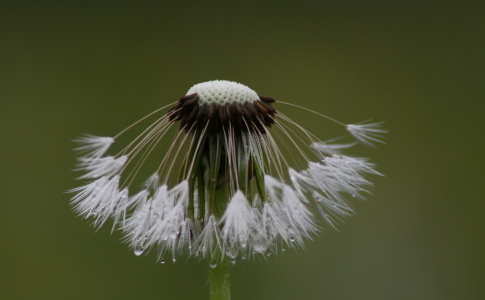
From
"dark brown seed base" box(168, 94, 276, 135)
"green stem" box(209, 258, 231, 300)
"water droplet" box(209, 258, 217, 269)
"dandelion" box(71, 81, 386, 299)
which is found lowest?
"green stem" box(209, 258, 231, 300)

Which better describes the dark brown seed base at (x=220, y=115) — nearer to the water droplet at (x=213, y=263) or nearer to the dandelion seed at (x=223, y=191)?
the dandelion seed at (x=223, y=191)

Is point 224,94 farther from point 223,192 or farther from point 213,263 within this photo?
point 213,263

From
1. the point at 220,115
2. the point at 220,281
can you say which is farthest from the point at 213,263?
the point at 220,115

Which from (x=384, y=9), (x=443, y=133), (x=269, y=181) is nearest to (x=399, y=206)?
(x=443, y=133)

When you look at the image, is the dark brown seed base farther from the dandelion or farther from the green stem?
the green stem

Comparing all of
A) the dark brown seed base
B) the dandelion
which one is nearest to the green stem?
the dandelion

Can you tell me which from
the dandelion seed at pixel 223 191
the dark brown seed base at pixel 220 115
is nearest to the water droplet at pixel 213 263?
the dandelion seed at pixel 223 191
